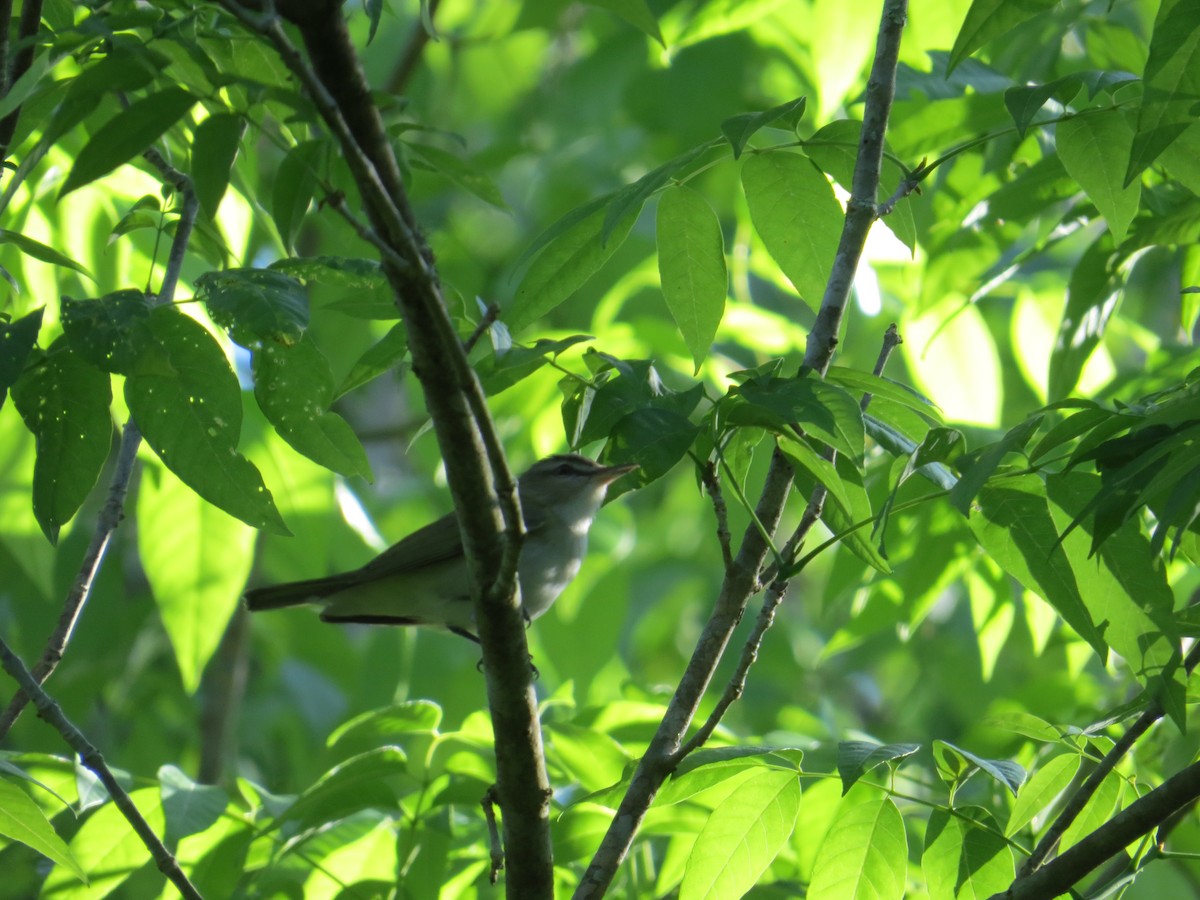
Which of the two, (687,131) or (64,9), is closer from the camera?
(64,9)

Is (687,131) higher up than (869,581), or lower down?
higher up

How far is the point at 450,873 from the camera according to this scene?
333 cm

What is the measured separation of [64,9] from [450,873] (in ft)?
8.00

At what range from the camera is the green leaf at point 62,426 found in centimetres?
229

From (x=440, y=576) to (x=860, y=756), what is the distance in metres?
2.93

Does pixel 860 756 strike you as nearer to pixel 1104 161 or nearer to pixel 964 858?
pixel 964 858

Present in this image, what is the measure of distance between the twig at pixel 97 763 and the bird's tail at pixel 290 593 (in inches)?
80.9

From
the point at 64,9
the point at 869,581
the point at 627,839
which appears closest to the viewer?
the point at 627,839

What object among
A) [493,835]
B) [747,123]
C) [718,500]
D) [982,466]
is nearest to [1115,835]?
[982,466]

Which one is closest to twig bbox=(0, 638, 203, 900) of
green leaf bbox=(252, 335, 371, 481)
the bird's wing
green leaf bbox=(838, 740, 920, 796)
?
green leaf bbox=(252, 335, 371, 481)

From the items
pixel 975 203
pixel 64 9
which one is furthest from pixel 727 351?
pixel 64 9

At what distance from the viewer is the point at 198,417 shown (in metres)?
2.34

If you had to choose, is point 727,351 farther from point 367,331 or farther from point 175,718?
point 175,718

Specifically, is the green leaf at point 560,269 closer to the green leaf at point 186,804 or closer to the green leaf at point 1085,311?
the green leaf at point 186,804
